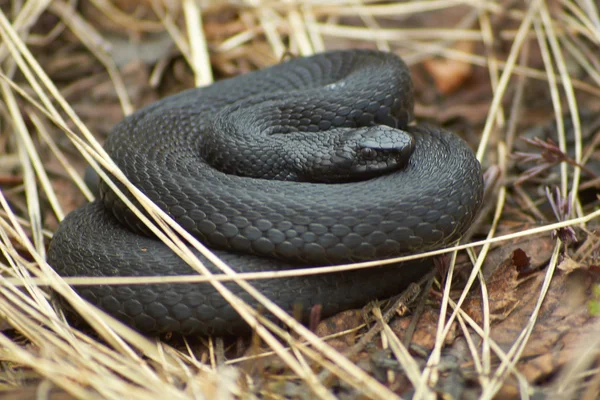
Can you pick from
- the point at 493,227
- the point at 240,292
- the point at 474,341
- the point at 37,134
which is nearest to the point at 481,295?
the point at 474,341

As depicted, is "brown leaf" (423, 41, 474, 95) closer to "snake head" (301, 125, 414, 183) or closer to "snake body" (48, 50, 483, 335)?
"snake body" (48, 50, 483, 335)

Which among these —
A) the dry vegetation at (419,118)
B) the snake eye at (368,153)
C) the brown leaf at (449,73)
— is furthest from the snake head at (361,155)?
the brown leaf at (449,73)

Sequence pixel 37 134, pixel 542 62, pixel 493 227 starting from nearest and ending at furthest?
pixel 493 227 → pixel 37 134 → pixel 542 62

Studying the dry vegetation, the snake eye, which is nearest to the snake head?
the snake eye

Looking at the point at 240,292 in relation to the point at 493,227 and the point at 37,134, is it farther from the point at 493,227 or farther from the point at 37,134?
the point at 37,134

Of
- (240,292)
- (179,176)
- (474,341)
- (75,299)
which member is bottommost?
(474,341)

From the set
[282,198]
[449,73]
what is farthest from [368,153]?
[449,73]
